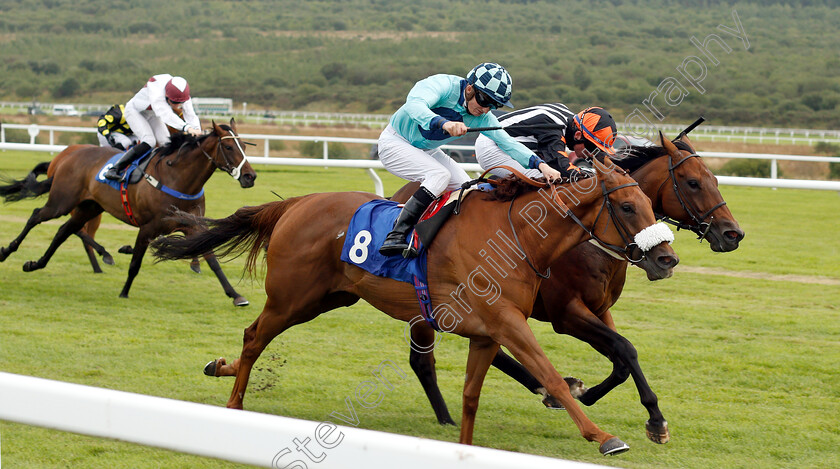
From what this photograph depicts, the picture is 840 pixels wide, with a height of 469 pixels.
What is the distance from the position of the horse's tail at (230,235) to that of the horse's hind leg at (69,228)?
313 centimetres

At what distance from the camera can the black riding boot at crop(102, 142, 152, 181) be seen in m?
7.21

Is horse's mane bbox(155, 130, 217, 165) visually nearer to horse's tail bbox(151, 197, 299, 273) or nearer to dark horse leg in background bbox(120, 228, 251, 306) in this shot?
dark horse leg in background bbox(120, 228, 251, 306)

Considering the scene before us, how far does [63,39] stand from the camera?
6669 cm

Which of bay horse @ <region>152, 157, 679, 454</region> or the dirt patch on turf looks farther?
the dirt patch on turf

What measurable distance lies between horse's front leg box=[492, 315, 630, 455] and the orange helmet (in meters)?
1.74

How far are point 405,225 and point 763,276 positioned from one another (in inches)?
218

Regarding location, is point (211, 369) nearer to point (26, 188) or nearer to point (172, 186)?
point (172, 186)

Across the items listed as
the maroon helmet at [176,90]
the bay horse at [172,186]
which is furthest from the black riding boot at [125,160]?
the maroon helmet at [176,90]

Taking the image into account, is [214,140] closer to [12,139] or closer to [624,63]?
[12,139]

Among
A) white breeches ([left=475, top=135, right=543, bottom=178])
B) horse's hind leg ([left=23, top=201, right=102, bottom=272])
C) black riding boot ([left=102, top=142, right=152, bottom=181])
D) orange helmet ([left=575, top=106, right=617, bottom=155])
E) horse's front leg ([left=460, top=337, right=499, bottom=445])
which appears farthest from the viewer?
horse's hind leg ([left=23, top=201, right=102, bottom=272])

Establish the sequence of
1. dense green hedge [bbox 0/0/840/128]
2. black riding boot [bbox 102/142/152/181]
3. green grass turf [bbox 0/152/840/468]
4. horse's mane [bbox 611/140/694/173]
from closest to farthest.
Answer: green grass turf [bbox 0/152/840/468] < horse's mane [bbox 611/140/694/173] < black riding boot [bbox 102/142/152/181] < dense green hedge [bbox 0/0/840/128]

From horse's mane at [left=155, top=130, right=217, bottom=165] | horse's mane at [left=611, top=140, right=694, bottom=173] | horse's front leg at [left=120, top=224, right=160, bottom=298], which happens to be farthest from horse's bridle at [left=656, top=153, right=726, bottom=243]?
horse's front leg at [left=120, top=224, right=160, bottom=298]

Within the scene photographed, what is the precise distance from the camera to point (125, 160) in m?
7.27

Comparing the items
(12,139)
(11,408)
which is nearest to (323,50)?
(12,139)
